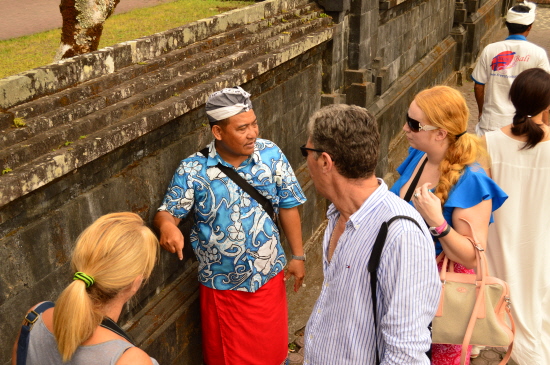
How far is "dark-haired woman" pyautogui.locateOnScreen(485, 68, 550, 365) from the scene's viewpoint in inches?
144

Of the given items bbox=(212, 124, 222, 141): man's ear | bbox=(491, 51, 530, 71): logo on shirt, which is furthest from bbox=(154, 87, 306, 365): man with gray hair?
bbox=(491, 51, 530, 71): logo on shirt

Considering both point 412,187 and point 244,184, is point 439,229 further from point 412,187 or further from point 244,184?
point 244,184

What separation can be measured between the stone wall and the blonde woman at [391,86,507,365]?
1.45m

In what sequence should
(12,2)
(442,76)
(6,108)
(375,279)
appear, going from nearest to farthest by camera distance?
(375,279) → (6,108) → (442,76) → (12,2)

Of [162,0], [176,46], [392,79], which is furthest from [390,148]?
[162,0]

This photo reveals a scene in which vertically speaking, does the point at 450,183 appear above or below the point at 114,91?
below

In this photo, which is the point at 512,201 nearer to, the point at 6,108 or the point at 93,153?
the point at 93,153

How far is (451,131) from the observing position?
3.04 metres

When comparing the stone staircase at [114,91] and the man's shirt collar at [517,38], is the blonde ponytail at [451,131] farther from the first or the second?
the man's shirt collar at [517,38]

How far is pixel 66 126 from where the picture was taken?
283 cm

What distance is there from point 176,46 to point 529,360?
10.6 feet

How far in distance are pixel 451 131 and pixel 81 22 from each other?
3664 millimetres

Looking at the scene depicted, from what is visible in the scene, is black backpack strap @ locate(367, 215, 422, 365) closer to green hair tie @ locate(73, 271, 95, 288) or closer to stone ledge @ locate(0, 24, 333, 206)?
green hair tie @ locate(73, 271, 95, 288)

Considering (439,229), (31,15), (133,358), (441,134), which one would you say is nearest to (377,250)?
(439,229)
